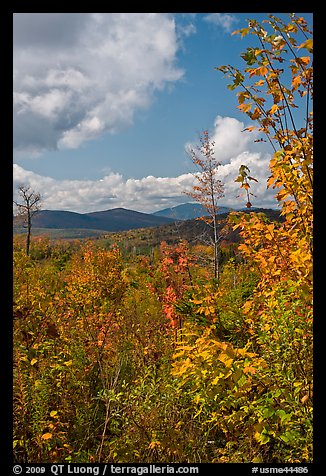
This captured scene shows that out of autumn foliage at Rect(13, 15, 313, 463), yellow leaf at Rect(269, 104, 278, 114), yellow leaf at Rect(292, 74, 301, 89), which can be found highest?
yellow leaf at Rect(292, 74, 301, 89)

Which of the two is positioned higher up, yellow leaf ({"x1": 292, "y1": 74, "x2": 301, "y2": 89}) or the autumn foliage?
yellow leaf ({"x1": 292, "y1": 74, "x2": 301, "y2": 89})

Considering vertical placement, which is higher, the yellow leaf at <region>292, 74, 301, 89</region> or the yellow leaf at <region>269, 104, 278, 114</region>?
the yellow leaf at <region>292, 74, 301, 89</region>

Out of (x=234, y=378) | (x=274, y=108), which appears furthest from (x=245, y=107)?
(x=234, y=378)

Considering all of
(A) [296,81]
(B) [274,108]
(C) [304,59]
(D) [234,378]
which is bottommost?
(D) [234,378]

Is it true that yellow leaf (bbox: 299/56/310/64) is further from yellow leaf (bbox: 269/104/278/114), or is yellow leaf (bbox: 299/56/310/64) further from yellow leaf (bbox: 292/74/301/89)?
yellow leaf (bbox: 269/104/278/114)

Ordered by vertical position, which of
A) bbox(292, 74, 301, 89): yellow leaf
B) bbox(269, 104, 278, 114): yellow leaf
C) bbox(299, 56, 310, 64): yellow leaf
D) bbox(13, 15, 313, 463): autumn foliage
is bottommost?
bbox(13, 15, 313, 463): autumn foliage

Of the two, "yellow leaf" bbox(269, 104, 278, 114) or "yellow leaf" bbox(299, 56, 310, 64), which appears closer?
"yellow leaf" bbox(299, 56, 310, 64)

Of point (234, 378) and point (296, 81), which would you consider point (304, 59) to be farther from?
point (234, 378)

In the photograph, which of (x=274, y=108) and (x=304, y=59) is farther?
(x=274, y=108)

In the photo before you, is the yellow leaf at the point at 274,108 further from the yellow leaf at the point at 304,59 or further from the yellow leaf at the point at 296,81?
the yellow leaf at the point at 304,59

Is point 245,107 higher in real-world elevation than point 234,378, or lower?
higher

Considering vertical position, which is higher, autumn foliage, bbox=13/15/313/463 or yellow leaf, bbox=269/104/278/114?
yellow leaf, bbox=269/104/278/114
